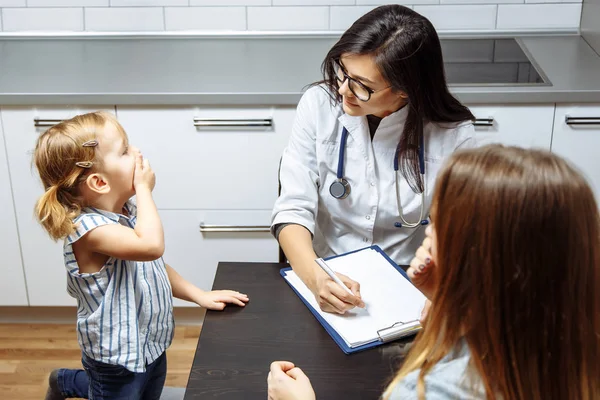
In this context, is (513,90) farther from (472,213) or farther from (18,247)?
(18,247)

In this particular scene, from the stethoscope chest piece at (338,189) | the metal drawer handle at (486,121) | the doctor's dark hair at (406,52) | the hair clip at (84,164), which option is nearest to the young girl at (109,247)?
the hair clip at (84,164)

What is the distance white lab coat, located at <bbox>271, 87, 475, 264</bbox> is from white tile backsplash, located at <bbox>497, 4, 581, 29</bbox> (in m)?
1.10

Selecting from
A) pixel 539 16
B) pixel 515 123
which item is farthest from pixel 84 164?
pixel 539 16

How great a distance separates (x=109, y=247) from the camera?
131cm

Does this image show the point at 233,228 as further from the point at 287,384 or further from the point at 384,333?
the point at 287,384

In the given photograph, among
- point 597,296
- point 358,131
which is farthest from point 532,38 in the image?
point 597,296

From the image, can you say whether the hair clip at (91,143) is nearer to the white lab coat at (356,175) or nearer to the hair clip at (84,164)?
the hair clip at (84,164)

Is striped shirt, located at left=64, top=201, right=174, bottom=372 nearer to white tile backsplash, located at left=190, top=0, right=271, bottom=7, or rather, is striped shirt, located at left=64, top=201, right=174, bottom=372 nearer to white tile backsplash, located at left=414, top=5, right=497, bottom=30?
white tile backsplash, located at left=190, top=0, right=271, bottom=7

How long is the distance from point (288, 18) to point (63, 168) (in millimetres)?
1427

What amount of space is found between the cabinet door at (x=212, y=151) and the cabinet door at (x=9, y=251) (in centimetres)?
43

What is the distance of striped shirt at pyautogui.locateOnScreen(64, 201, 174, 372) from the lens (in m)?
1.35

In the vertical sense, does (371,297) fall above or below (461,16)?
below

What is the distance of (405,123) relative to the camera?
1.58 metres

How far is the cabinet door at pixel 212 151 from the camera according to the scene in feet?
6.97
